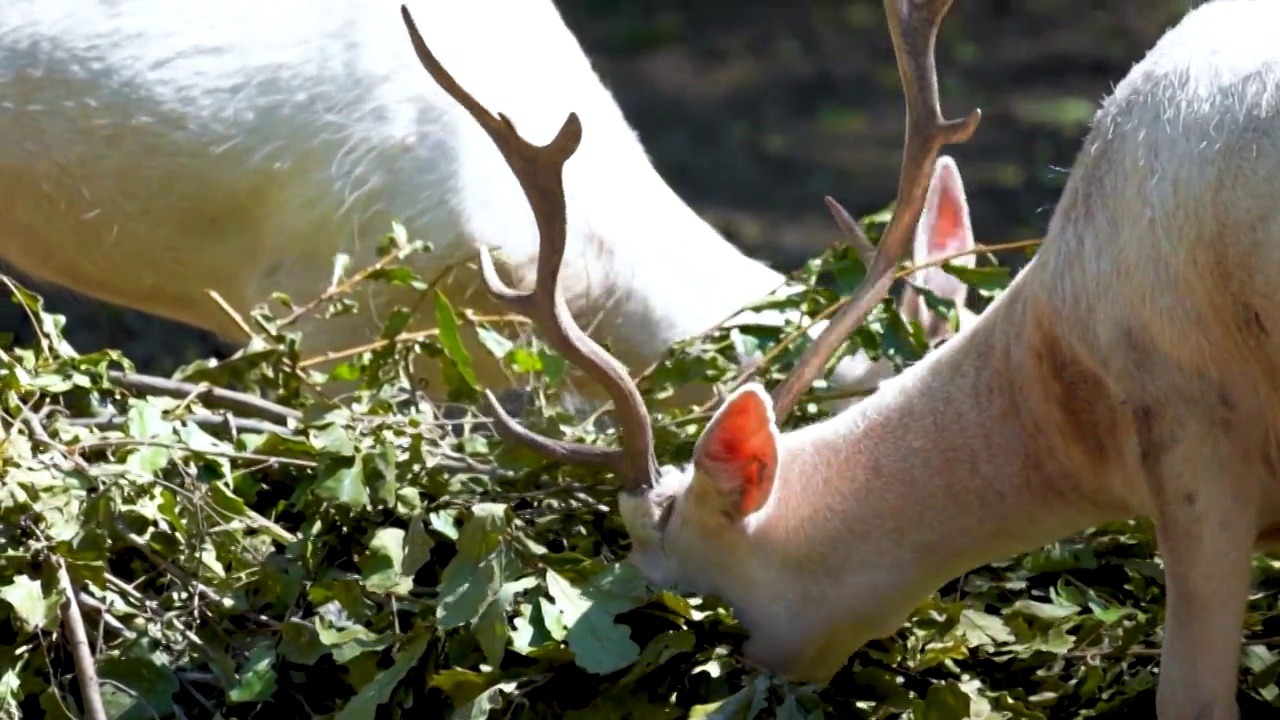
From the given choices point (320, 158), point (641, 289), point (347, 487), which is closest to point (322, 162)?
point (320, 158)

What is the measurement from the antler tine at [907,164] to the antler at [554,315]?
0.26 meters

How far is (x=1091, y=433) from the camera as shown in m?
2.62

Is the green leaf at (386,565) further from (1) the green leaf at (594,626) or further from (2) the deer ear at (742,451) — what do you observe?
(2) the deer ear at (742,451)

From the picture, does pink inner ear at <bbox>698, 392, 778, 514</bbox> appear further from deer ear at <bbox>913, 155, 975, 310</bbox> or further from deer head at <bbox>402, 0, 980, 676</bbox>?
deer ear at <bbox>913, 155, 975, 310</bbox>

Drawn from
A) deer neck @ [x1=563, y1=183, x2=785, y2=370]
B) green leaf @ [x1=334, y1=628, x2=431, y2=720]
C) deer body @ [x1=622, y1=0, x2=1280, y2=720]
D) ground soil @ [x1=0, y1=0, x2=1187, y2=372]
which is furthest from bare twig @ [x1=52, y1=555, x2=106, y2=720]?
ground soil @ [x1=0, y1=0, x2=1187, y2=372]

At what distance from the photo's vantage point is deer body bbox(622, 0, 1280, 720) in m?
2.47

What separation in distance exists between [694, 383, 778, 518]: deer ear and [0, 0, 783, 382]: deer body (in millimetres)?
1128

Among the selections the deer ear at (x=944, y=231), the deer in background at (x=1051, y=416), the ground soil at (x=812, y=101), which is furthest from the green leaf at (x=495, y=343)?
the ground soil at (x=812, y=101)

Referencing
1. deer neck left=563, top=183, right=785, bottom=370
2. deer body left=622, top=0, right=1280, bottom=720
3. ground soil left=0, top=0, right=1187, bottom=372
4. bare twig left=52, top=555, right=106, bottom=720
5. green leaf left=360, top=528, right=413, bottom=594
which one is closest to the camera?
deer body left=622, top=0, right=1280, bottom=720

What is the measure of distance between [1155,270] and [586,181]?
5.36 feet

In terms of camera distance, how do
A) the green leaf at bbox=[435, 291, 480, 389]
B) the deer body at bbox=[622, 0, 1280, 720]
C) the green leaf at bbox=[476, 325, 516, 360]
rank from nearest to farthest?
Result: the deer body at bbox=[622, 0, 1280, 720]
the green leaf at bbox=[435, 291, 480, 389]
the green leaf at bbox=[476, 325, 516, 360]

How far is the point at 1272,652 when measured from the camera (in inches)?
113

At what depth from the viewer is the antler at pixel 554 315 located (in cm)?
275

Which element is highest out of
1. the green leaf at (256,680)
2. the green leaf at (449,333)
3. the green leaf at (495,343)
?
the green leaf at (449,333)
